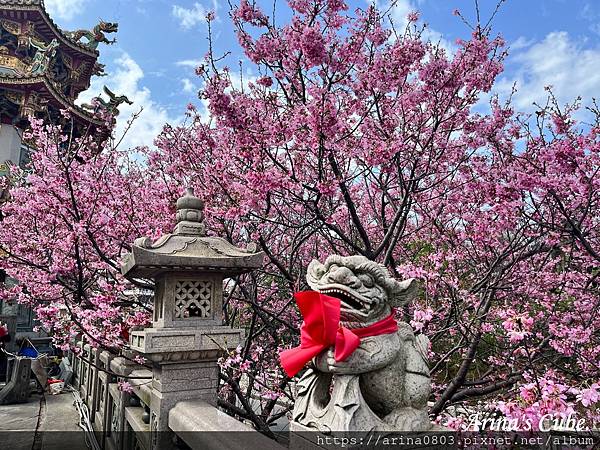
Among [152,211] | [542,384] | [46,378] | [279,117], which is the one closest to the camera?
[542,384]

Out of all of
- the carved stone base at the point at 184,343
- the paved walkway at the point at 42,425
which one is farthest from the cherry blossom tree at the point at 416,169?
the paved walkway at the point at 42,425

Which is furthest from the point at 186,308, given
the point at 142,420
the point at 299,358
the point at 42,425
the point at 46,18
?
the point at 46,18

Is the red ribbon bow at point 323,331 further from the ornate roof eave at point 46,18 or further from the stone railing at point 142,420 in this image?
the ornate roof eave at point 46,18

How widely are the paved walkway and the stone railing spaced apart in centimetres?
53

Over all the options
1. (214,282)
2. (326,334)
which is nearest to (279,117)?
(214,282)

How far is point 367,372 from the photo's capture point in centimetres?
199

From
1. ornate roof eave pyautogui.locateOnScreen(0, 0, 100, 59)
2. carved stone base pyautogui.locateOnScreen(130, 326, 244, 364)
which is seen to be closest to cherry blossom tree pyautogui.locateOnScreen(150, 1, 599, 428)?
carved stone base pyautogui.locateOnScreen(130, 326, 244, 364)

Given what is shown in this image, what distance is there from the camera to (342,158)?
592 centimetres

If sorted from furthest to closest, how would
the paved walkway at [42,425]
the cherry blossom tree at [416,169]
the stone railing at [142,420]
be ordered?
the paved walkway at [42,425]
the cherry blossom tree at [416,169]
the stone railing at [142,420]

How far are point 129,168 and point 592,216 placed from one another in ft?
30.2

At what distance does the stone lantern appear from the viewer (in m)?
3.66

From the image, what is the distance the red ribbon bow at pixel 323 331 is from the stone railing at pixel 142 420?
25.9 inches

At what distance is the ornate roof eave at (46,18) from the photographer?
827 inches

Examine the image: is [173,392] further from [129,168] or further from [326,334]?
[129,168]
